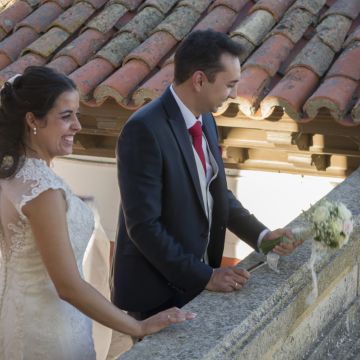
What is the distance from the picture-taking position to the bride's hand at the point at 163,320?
8.33ft

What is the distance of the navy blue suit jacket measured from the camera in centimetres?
296

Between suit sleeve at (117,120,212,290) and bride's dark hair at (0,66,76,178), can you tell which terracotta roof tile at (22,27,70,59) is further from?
bride's dark hair at (0,66,76,178)

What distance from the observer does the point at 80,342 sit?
2961mm

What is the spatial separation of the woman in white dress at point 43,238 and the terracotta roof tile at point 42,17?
327 cm

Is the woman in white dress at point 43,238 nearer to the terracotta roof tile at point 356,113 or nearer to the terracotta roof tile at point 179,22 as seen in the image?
the terracotta roof tile at point 356,113

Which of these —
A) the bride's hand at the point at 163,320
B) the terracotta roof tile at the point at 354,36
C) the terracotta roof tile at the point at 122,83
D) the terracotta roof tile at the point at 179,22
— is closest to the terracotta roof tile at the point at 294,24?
the terracotta roof tile at the point at 354,36

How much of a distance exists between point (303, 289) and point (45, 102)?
105 cm

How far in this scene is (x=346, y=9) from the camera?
5281mm

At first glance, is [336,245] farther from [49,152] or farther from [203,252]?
[49,152]

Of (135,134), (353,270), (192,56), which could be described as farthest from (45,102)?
(353,270)

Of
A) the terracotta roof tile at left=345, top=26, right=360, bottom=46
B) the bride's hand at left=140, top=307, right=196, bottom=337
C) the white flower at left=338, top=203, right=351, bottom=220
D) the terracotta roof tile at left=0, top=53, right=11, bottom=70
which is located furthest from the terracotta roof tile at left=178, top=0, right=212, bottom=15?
the bride's hand at left=140, top=307, right=196, bottom=337

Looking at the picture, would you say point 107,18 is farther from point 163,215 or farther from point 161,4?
point 163,215

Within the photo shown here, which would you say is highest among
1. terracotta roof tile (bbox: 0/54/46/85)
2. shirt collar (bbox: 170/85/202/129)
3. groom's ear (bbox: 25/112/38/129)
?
groom's ear (bbox: 25/112/38/129)

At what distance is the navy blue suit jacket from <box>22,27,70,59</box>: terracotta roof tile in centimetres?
256
